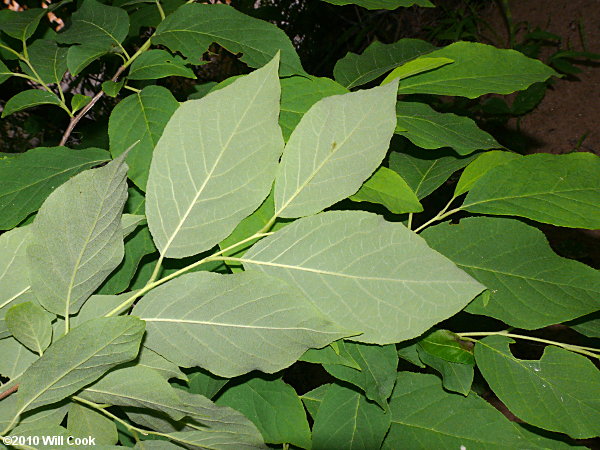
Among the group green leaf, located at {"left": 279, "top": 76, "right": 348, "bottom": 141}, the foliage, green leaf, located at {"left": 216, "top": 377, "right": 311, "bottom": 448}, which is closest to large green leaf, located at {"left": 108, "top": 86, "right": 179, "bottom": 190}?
the foliage

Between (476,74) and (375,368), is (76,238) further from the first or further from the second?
(476,74)

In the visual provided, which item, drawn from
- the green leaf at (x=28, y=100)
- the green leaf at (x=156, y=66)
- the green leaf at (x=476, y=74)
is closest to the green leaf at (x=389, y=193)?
the green leaf at (x=476, y=74)

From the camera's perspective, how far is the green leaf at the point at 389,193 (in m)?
0.41

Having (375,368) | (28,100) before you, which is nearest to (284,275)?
(375,368)

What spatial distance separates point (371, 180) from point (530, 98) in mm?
1982

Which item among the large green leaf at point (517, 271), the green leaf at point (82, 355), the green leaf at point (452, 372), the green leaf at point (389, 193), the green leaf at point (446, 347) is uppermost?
the green leaf at point (389, 193)

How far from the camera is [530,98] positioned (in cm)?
214

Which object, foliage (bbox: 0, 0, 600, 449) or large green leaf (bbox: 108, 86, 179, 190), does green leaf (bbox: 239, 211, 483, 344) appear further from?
large green leaf (bbox: 108, 86, 179, 190)

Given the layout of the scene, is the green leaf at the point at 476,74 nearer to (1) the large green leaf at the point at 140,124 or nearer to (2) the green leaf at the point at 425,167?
(2) the green leaf at the point at 425,167

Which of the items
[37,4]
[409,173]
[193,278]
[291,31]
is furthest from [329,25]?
[193,278]

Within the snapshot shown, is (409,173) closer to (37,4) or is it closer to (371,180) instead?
(371,180)

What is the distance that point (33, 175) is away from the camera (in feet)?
1.69

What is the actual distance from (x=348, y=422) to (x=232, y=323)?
0.21 metres

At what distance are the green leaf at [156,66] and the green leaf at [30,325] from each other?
271 mm
